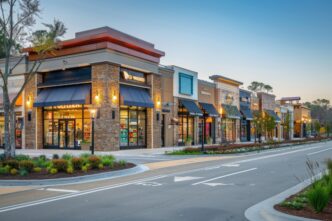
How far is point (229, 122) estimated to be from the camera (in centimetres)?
5081

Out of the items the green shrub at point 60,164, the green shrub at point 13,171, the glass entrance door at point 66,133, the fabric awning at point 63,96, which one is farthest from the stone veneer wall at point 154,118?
the green shrub at point 13,171

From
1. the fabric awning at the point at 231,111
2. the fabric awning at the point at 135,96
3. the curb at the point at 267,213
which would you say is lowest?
the curb at the point at 267,213

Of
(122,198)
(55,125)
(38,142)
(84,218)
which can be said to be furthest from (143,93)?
(84,218)

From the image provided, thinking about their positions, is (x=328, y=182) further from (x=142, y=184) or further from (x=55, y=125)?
(x=55, y=125)

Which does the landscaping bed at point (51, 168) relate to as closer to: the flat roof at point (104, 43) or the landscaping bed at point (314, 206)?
the landscaping bed at point (314, 206)

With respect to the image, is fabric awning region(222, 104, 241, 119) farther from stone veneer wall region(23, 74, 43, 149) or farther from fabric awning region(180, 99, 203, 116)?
stone veneer wall region(23, 74, 43, 149)

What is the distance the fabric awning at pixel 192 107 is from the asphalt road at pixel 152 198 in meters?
24.3

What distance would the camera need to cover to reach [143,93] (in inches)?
1325

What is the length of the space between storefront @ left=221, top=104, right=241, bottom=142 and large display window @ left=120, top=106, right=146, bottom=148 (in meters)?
14.7

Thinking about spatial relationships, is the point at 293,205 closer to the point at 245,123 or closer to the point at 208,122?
the point at 208,122

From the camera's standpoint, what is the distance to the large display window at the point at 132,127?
31.8 meters

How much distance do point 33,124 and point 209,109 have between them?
2079 centimetres

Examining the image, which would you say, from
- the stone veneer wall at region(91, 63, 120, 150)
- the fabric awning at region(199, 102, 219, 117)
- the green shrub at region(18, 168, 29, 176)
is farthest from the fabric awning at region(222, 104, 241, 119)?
the green shrub at region(18, 168, 29, 176)

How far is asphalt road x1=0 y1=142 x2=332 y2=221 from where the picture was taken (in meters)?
7.98
